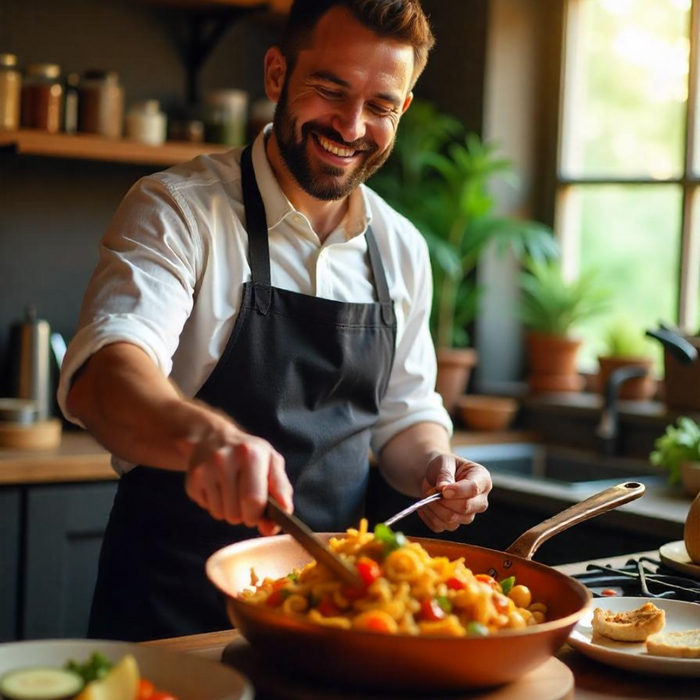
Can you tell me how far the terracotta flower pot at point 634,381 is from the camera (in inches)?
137

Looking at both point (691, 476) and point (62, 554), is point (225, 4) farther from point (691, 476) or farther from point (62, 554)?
point (691, 476)

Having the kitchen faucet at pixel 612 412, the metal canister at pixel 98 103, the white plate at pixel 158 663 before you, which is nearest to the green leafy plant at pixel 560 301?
the kitchen faucet at pixel 612 412

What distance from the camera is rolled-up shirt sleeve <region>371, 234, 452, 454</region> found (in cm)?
220

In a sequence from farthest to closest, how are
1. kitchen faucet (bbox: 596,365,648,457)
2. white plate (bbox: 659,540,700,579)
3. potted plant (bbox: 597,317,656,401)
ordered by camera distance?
potted plant (bbox: 597,317,656,401)
kitchen faucet (bbox: 596,365,648,457)
white plate (bbox: 659,540,700,579)

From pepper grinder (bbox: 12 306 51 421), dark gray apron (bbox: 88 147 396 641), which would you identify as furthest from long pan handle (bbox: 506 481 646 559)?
pepper grinder (bbox: 12 306 51 421)

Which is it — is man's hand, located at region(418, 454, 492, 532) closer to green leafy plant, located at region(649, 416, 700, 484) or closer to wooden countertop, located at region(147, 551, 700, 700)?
wooden countertop, located at region(147, 551, 700, 700)

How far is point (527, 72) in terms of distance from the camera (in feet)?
12.7

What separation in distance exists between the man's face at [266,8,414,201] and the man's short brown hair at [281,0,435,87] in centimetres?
1

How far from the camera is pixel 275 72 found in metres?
1.99

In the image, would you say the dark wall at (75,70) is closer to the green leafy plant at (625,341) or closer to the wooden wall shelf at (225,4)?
the wooden wall shelf at (225,4)

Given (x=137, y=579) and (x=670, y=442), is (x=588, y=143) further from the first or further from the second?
(x=137, y=579)

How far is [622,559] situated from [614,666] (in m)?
0.62

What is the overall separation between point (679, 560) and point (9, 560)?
5.71 feet

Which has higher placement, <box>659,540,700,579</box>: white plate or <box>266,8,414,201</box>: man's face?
<box>266,8,414,201</box>: man's face
